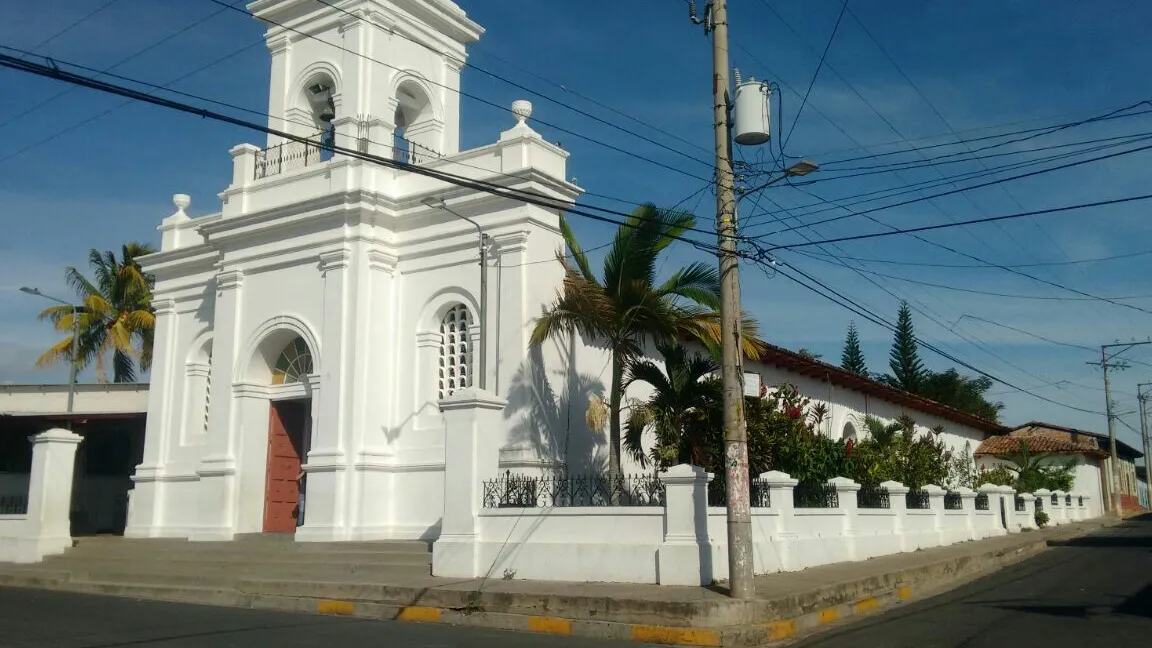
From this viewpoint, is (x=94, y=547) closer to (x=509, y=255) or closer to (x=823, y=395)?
(x=509, y=255)

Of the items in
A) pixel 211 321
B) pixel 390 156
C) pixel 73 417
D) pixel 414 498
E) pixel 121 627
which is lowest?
pixel 121 627

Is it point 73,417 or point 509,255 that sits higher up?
point 509,255

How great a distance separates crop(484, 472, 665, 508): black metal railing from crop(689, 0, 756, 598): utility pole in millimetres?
1916

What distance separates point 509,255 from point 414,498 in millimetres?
4543

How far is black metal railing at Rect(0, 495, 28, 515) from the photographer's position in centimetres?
2103

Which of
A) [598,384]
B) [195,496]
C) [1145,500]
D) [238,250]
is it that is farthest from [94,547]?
[1145,500]

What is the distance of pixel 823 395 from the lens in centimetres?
2892

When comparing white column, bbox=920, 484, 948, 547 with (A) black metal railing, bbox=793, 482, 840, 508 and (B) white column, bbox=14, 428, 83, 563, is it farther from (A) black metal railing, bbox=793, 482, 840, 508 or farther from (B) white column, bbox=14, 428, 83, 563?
(B) white column, bbox=14, 428, 83, 563

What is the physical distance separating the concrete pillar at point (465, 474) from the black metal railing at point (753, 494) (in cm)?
312

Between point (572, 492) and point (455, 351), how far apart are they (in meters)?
5.33

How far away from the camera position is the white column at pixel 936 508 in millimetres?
21500

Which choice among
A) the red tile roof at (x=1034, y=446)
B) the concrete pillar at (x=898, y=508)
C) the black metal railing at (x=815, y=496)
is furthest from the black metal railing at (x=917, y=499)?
the red tile roof at (x=1034, y=446)

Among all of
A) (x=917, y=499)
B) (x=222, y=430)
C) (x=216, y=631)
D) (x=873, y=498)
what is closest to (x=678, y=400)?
(x=873, y=498)

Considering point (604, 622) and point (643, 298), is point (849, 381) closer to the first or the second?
point (643, 298)
